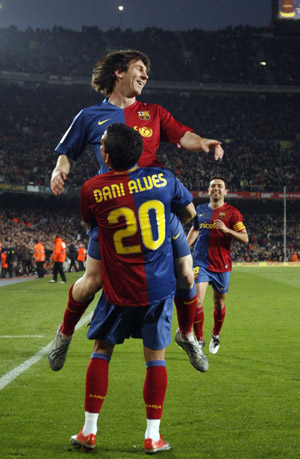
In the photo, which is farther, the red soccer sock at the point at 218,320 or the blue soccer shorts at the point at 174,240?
the red soccer sock at the point at 218,320

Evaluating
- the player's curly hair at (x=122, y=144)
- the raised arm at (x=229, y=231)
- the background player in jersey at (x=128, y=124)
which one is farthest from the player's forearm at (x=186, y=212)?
the raised arm at (x=229, y=231)

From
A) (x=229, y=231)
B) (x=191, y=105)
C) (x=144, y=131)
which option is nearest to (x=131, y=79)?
(x=144, y=131)

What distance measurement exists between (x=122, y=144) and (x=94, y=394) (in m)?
1.53

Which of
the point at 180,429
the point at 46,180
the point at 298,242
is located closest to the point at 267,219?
the point at 298,242

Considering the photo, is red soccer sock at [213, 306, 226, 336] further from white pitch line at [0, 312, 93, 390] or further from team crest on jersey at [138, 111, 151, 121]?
team crest on jersey at [138, 111, 151, 121]

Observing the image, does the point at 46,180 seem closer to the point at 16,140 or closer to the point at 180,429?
the point at 16,140

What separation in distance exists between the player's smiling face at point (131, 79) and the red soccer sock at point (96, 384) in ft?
5.95

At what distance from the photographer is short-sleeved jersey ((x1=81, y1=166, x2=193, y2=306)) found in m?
3.59

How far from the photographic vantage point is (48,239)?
37656 mm

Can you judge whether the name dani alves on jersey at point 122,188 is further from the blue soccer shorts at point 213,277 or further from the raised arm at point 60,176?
the blue soccer shorts at point 213,277

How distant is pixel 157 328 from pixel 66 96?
51.9m

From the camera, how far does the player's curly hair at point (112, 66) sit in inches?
169

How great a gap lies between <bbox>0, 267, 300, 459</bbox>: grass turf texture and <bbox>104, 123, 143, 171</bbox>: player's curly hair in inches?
68.7

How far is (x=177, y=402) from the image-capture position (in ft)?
16.4
